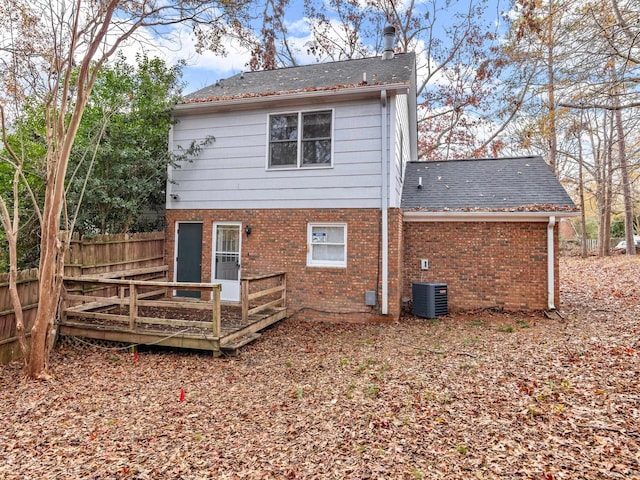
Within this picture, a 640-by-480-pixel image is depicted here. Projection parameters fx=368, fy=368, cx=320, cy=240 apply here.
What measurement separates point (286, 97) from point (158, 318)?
550 centimetres

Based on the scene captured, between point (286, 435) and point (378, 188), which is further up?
point (378, 188)

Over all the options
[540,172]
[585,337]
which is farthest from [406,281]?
[540,172]

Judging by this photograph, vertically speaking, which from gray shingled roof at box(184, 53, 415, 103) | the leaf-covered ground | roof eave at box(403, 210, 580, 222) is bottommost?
the leaf-covered ground

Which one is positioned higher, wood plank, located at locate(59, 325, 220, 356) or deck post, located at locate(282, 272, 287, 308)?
deck post, located at locate(282, 272, 287, 308)

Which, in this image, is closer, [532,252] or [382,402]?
[382,402]

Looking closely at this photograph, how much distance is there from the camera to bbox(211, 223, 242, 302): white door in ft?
30.0

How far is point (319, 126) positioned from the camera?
8672 millimetres

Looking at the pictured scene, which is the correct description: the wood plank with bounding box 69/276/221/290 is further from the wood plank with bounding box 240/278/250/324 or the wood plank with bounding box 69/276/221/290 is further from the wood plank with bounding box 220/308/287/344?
the wood plank with bounding box 220/308/287/344

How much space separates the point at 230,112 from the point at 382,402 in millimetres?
7712

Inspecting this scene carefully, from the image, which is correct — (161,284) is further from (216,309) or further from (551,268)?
(551,268)

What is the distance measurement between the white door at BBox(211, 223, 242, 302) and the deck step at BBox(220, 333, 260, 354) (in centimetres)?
227

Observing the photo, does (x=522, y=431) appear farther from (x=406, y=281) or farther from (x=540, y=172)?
(x=540, y=172)

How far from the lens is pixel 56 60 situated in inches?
219

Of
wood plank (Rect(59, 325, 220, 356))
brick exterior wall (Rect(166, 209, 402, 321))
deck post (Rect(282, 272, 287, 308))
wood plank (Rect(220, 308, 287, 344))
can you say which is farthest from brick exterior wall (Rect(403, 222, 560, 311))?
wood plank (Rect(59, 325, 220, 356))
